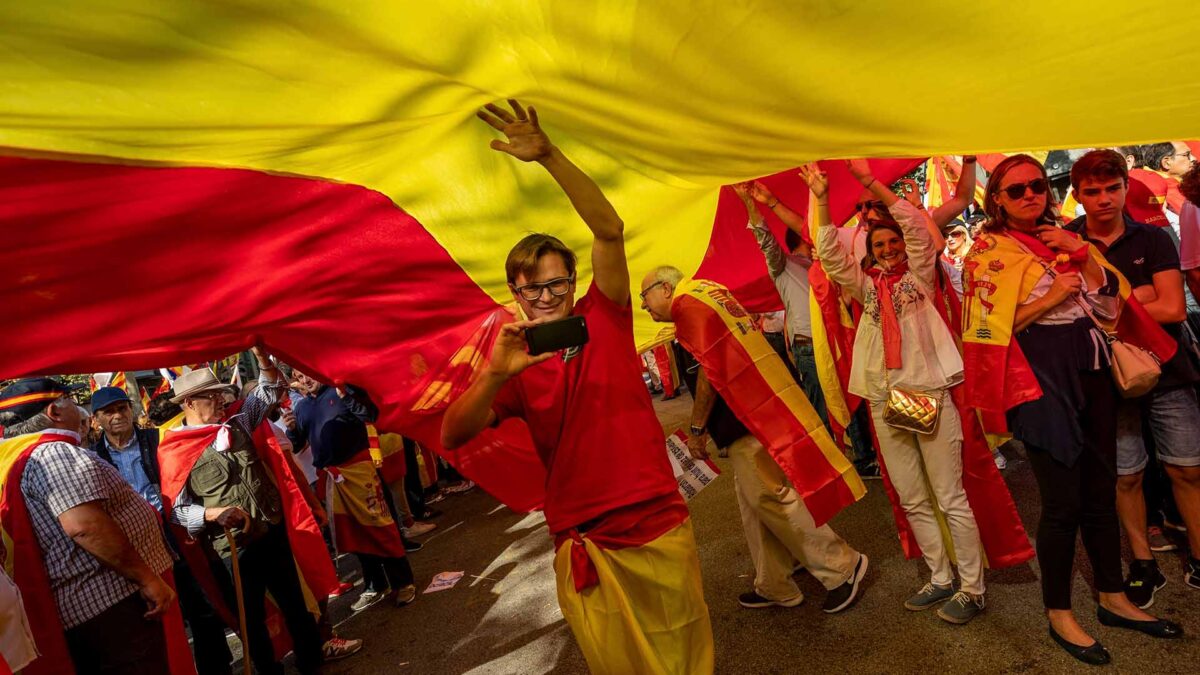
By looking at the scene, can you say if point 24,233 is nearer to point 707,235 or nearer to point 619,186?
point 619,186

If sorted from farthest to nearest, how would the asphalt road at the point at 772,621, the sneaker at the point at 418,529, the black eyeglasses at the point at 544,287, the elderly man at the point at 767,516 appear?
the sneaker at the point at 418,529, the elderly man at the point at 767,516, the asphalt road at the point at 772,621, the black eyeglasses at the point at 544,287

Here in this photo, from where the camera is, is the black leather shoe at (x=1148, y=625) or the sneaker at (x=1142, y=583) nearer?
the black leather shoe at (x=1148, y=625)

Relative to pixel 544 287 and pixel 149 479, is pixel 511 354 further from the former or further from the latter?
pixel 149 479

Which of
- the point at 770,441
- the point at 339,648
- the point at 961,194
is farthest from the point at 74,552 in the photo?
the point at 961,194

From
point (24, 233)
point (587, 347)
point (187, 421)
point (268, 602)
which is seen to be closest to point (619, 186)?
point (587, 347)

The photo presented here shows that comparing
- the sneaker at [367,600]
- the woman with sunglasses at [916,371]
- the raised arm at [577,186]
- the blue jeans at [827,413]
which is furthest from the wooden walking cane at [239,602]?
the blue jeans at [827,413]

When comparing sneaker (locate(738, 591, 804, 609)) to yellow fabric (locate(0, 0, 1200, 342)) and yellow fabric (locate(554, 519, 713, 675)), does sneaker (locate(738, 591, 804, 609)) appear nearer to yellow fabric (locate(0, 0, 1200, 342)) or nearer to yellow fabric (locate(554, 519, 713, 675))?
yellow fabric (locate(554, 519, 713, 675))

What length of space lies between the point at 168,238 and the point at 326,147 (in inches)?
23.2

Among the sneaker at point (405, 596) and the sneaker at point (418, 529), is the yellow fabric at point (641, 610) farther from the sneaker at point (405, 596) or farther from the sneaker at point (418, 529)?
the sneaker at point (418, 529)

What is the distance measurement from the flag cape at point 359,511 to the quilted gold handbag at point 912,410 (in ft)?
12.4

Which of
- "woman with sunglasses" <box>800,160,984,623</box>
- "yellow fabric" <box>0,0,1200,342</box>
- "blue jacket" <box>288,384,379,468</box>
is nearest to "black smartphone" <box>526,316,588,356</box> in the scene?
"yellow fabric" <box>0,0,1200,342</box>

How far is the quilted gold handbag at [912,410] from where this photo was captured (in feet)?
9.80

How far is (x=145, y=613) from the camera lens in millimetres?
2922

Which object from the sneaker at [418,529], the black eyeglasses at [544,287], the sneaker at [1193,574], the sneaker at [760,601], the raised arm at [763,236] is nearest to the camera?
the black eyeglasses at [544,287]
